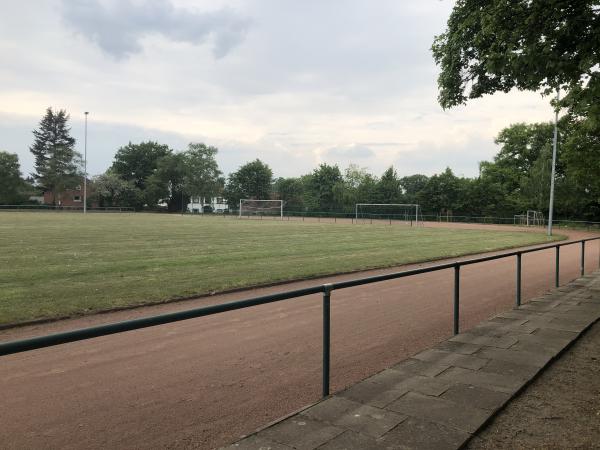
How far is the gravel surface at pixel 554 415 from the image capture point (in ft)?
11.0

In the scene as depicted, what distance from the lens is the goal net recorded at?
50112 millimetres

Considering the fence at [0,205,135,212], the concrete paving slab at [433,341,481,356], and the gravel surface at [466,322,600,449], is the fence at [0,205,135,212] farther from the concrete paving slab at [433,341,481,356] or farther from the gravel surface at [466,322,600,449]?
the gravel surface at [466,322,600,449]

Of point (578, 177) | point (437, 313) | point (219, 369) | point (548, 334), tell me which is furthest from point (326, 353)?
point (578, 177)

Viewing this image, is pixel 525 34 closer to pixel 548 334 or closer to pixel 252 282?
pixel 548 334

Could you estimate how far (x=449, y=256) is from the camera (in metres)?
17.9

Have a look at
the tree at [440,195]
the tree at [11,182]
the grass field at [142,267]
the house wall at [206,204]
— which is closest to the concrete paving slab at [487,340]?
the grass field at [142,267]

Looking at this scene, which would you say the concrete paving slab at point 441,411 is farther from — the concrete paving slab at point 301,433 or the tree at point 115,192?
the tree at point 115,192

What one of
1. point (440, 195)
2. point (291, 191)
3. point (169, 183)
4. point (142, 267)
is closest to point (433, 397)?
point (142, 267)

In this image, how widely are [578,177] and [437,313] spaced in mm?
14697

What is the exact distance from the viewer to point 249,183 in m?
94.9

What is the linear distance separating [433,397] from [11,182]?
9031 centimetres

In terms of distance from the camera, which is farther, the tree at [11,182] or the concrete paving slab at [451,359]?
the tree at [11,182]

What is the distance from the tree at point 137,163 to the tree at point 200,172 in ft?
33.5

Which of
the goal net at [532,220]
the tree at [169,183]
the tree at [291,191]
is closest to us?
the goal net at [532,220]
